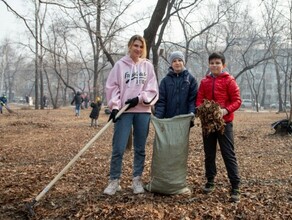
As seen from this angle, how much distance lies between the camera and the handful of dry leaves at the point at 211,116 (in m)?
3.54

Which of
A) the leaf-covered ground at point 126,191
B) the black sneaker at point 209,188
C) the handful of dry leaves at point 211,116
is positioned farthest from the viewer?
the black sneaker at point 209,188

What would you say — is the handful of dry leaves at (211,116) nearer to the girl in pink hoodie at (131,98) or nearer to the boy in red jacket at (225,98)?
the boy in red jacket at (225,98)

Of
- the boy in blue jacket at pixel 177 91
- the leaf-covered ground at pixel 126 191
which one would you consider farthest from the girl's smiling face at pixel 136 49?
the leaf-covered ground at pixel 126 191

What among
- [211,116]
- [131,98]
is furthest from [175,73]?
[211,116]

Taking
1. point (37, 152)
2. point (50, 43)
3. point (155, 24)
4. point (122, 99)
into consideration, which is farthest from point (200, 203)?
point (50, 43)

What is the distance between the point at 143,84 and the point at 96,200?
1486mm

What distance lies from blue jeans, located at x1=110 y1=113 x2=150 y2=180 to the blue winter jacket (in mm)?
228

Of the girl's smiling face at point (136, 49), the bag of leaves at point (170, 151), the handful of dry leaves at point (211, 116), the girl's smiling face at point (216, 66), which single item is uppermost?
the girl's smiling face at point (136, 49)

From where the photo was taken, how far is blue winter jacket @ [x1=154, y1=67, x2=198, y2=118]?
12.7 ft

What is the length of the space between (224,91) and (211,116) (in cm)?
41

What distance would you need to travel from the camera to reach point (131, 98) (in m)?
3.89

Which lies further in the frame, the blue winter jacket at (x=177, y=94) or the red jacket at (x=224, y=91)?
the blue winter jacket at (x=177, y=94)

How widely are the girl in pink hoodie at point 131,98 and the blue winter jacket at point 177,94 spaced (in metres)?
0.12

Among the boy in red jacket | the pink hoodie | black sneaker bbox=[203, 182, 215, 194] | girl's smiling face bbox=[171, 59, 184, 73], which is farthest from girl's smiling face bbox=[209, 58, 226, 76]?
black sneaker bbox=[203, 182, 215, 194]
